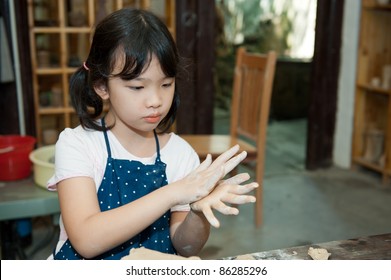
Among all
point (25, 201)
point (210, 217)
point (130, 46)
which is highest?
point (130, 46)

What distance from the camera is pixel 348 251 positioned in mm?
992

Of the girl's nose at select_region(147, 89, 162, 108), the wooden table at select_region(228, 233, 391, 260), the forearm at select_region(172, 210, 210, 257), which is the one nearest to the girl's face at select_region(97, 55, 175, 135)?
the girl's nose at select_region(147, 89, 162, 108)

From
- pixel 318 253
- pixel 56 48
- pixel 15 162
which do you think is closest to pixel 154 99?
pixel 318 253

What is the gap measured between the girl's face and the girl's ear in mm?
64

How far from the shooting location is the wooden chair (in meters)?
2.53

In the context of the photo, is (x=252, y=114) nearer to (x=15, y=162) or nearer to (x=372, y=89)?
(x=372, y=89)

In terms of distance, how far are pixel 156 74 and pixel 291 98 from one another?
425 centimetres

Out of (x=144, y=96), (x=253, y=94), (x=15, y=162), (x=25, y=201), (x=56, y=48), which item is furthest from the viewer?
(x=56, y=48)

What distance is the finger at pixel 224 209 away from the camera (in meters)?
0.86

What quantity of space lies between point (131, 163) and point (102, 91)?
0.17m

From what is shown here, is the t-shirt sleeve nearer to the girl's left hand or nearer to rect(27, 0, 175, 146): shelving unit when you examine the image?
the girl's left hand
